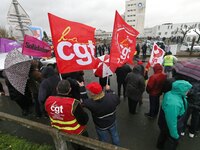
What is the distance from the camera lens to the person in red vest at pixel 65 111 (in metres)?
1.96

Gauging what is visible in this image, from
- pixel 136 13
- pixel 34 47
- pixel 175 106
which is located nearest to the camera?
pixel 175 106

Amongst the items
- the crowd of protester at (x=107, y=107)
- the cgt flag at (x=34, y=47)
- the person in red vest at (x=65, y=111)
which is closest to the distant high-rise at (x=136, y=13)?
the crowd of protester at (x=107, y=107)

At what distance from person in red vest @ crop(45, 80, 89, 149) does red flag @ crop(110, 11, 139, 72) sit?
115cm

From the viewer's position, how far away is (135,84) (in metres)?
3.63

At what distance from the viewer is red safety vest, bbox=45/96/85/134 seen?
1959 millimetres

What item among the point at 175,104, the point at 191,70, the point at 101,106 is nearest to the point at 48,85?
the point at 101,106

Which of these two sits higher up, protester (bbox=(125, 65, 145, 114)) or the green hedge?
protester (bbox=(125, 65, 145, 114))

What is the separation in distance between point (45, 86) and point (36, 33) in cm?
804

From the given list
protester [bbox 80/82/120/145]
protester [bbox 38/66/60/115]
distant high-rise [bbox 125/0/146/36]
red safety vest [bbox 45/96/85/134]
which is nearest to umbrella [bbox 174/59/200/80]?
protester [bbox 80/82/120/145]

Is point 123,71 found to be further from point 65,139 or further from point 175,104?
point 65,139

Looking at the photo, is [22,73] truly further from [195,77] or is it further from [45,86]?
[195,77]

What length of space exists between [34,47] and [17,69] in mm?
611

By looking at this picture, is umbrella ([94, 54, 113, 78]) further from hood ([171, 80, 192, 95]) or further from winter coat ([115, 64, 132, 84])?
hood ([171, 80, 192, 95])

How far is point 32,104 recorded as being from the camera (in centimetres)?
466
